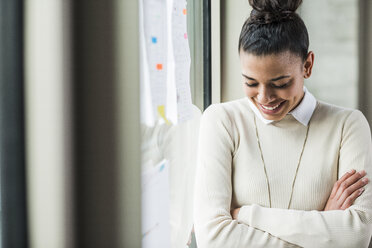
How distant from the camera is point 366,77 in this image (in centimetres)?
171

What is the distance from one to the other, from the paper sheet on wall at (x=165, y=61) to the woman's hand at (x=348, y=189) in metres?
0.60

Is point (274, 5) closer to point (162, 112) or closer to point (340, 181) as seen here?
point (162, 112)

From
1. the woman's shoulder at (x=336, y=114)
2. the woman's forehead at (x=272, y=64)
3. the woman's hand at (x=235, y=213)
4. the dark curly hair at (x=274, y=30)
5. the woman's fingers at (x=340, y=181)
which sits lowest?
the woman's hand at (x=235, y=213)

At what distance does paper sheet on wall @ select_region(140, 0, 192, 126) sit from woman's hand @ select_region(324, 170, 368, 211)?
1.97 ft

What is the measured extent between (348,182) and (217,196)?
0.41 m

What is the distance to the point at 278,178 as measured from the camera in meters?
1.21

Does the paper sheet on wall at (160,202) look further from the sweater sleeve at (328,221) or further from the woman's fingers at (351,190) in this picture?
the woman's fingers at (351,190)

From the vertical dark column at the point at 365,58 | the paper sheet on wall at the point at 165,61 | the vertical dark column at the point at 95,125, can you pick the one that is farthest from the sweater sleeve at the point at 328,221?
the vertical dark column at the point at 95,125

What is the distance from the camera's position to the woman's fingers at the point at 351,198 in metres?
1.12

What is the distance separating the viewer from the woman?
109cm

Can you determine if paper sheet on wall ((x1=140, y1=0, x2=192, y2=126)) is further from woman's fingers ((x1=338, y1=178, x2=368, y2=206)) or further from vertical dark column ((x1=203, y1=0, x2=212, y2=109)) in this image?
woman's fingers ((x1=338, y1=178, x2=368, y2=206))

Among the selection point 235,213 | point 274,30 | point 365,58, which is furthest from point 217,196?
point 365,58

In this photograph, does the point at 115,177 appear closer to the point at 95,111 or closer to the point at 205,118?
the point at 95,111

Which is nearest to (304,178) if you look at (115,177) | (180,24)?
(180,24)
